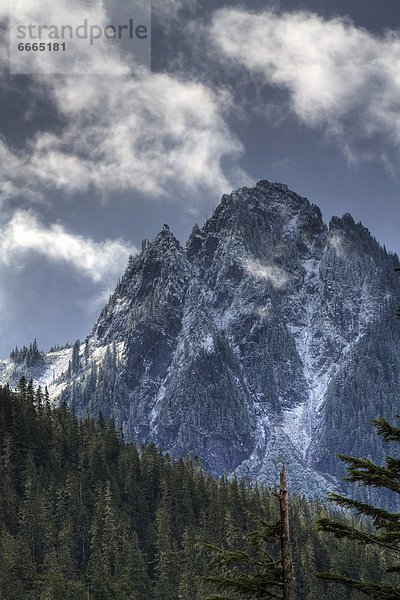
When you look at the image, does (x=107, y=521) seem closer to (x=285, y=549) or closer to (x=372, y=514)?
(x=285, y=549)

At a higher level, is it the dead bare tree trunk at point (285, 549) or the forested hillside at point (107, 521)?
the forested hillside at point (107, 521)

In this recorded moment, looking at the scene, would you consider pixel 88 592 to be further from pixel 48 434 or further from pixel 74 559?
pixel 48 434

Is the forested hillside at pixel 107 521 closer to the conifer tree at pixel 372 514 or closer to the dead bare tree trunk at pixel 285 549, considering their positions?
the dead bare tree trunk at pixel 285 549

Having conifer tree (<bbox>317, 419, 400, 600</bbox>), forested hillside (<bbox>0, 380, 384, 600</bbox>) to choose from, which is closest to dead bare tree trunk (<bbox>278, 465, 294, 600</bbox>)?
conifer tree (<bbox>317, 419, 400, 600</bbox>)

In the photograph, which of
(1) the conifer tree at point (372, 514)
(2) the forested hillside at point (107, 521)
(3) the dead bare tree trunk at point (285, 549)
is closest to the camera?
(1) the conifer tree at point (372, 514)

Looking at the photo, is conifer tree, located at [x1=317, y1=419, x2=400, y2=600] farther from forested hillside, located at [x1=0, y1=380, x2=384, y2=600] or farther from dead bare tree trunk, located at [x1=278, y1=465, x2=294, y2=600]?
forested hillside, located at [x1=0, y1=380, x2=384, y2=600]

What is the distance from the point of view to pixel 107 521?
14112cm

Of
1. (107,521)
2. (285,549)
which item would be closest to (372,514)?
(285,549)

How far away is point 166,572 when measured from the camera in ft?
430

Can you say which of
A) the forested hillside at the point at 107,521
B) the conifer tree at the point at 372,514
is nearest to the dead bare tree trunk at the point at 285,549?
the conifer tree at the point at 372,514

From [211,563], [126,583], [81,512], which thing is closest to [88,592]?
[126,583]

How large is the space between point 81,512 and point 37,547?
12938mm

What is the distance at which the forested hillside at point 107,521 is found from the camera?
4577 inches

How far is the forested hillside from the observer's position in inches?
4577
